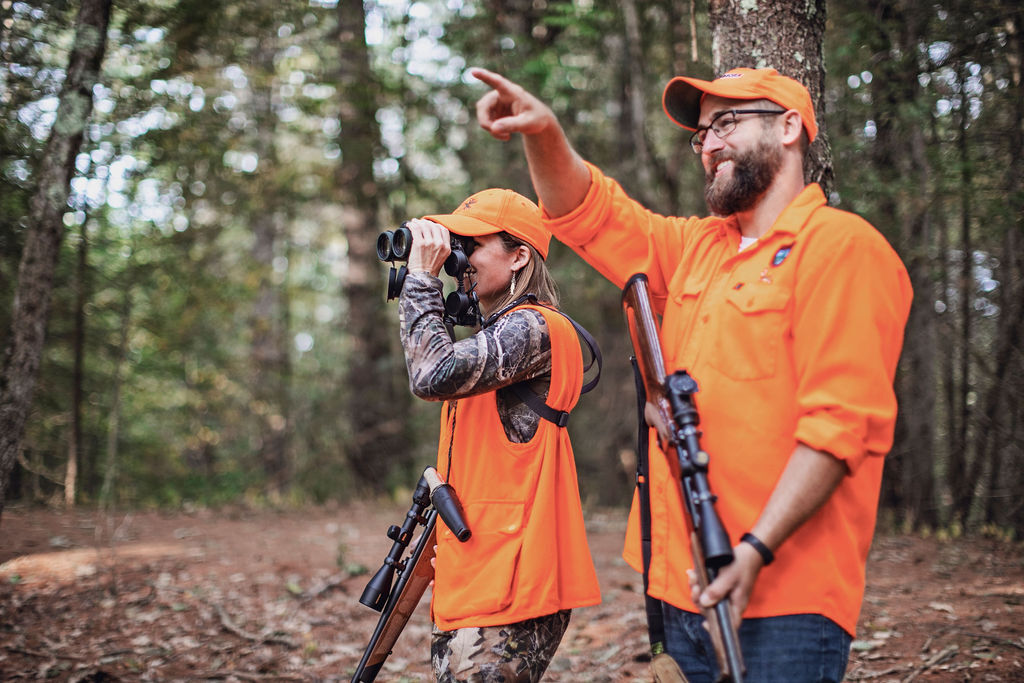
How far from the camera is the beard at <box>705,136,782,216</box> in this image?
7.47 feet

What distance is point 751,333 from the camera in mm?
2084

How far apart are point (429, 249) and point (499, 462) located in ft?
2.61

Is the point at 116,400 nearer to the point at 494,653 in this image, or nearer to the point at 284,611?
the point at 284,611

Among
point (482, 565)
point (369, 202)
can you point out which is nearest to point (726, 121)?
point (482, 565)

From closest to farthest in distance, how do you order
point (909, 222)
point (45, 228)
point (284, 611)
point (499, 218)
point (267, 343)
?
point (499, 218) < point (45, 228) < point (284, 611) < point (909, 222) < point (267, 343)

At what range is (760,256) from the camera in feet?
7.20

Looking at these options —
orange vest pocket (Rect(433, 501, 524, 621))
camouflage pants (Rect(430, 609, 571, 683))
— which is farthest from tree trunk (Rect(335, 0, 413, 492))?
camouflage pants (Rect(430, 609, 571, 683))

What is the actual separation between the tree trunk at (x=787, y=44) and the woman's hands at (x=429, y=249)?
2157mm

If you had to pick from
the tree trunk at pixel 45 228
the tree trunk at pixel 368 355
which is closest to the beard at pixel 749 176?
the tree trunk at pixel 45 228

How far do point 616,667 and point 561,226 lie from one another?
343cm

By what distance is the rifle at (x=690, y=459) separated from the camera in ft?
6.07

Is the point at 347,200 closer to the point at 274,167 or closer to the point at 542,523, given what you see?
the point at 274,167

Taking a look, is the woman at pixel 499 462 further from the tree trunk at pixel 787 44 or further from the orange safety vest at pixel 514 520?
the tree trunk at pixel 787 44

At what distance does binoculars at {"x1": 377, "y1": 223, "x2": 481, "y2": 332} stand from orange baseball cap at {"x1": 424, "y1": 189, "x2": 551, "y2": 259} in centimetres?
7
